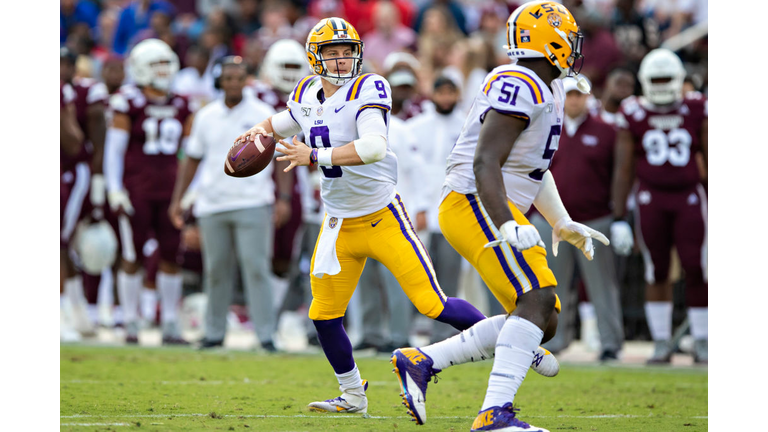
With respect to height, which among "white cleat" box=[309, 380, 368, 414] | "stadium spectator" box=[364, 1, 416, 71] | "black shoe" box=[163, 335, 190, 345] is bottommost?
"black shoe" box=[163, 335, 190, 345]

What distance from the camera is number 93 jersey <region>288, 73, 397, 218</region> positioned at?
466 centimetres

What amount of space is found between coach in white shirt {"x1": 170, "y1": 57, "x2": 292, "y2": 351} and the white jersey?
355cm

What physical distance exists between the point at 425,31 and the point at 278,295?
4.47m

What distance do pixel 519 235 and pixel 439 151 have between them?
14.1 feet

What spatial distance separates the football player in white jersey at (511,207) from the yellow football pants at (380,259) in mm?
252

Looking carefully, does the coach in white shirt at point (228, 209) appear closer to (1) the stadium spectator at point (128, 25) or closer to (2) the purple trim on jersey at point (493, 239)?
(2) the purple trim on jersey at point (493, 239)

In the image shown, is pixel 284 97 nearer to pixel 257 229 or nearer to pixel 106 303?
pixel 257 229

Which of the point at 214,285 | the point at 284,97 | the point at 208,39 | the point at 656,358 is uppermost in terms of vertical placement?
the point at 208,39

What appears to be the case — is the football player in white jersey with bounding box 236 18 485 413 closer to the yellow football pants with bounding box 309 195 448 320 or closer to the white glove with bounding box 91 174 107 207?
the yellow football pants with bounding box 309 195 448 320

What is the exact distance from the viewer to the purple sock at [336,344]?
15.6ft

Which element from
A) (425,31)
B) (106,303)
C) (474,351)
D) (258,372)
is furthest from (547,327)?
(425,31)

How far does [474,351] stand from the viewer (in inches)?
177

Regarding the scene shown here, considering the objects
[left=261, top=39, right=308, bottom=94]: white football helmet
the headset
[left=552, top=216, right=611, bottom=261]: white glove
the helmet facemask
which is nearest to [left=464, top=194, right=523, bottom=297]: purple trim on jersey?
[left=552, top=216, right=611, bottom=261]: white glove

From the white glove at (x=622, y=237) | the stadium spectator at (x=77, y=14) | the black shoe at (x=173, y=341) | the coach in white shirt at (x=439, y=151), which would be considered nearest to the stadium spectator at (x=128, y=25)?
the stadium spectator at (x=77, y=14)
